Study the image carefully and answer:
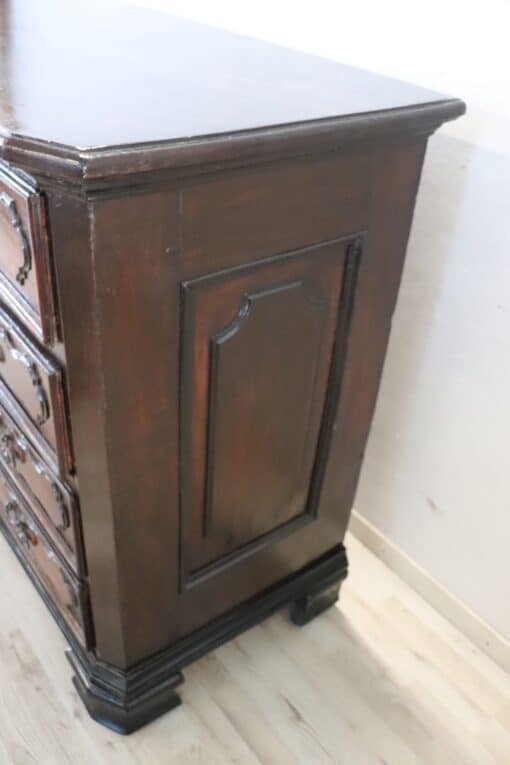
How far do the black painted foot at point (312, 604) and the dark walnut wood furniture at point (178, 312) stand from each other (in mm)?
76

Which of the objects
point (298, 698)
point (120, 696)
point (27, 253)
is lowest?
point (298, 698)

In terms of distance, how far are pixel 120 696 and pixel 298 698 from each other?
0.33 m

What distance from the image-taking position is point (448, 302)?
1.17m

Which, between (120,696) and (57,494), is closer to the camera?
(57,494)

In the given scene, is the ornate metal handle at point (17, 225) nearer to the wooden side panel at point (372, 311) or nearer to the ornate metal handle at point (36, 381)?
the ornate metal handle at point (36, 381)

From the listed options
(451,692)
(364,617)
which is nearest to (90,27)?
(364,617)

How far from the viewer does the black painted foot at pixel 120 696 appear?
3.58ft

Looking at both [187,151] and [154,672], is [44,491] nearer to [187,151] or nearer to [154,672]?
[154,672]

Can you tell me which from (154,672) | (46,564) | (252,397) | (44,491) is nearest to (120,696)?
(154,672)

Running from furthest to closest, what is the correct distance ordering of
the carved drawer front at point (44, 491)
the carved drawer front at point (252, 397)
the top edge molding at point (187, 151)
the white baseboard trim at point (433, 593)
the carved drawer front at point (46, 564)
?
the white baseboard trim at point (433, 593), the carved drawer front at point (46, 564), the carved drawer front at point (44, 491), the carved drawer front at point (252, 397), the top edge molding at point (187, 151)

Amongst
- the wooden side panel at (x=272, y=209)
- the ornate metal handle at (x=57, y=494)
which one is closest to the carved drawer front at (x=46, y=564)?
the ornate metal handle at (x=57, y=494)

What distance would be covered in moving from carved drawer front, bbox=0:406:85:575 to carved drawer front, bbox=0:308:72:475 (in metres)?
0.06

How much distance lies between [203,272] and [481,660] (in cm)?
100

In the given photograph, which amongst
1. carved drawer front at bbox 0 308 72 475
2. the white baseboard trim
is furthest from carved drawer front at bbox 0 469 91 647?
the white baseboard trim
